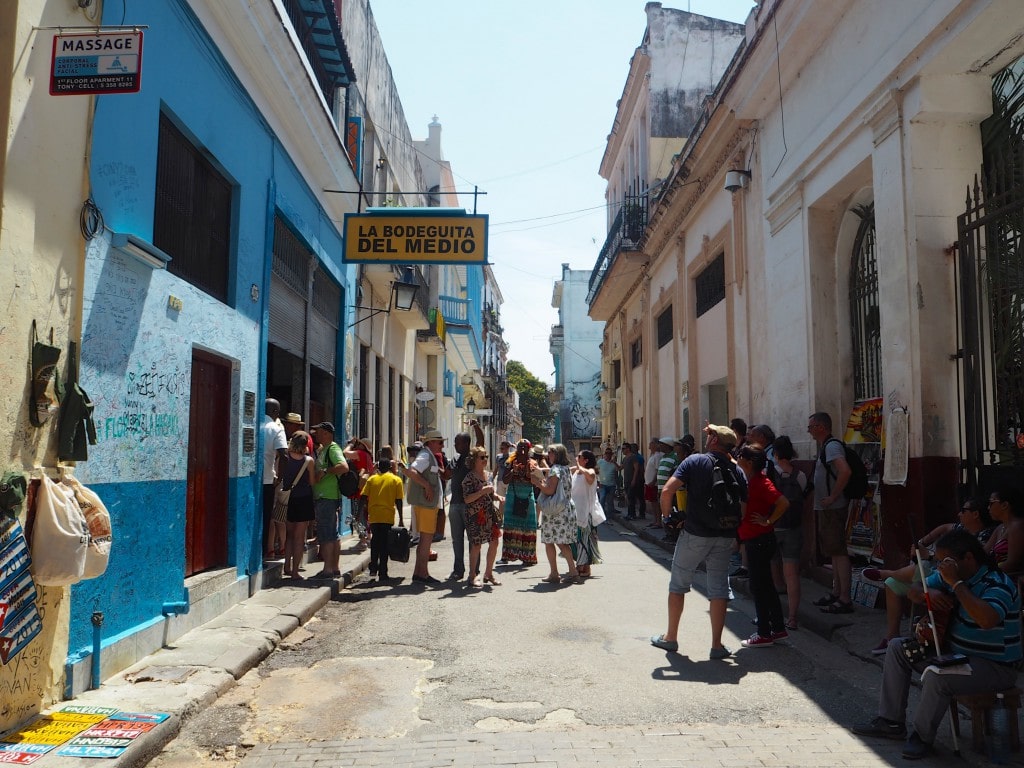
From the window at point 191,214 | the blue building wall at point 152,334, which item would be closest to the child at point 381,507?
the blue building wall at point 152,334

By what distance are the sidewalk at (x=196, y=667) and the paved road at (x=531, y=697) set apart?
0.34 feet

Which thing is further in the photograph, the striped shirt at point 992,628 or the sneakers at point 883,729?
the sneakers at point 883,729

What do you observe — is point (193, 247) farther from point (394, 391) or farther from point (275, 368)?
point (394, 391)

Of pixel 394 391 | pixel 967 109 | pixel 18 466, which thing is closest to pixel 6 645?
pixel 18 466

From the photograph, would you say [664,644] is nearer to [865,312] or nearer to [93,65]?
[865,312]

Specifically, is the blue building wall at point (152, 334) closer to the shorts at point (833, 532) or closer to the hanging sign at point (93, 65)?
the hanging sign at point (93, 65)

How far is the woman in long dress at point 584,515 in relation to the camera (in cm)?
976

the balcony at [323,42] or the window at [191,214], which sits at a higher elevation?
the balcony at [323,42]

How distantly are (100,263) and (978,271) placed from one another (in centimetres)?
633

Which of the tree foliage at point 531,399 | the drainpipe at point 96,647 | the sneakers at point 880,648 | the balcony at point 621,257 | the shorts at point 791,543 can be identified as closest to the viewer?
the drainpipe at point 96,647

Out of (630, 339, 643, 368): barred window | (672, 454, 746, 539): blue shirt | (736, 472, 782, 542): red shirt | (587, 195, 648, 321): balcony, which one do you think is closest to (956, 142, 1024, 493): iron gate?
(736, 472, 782, 542): red shirt

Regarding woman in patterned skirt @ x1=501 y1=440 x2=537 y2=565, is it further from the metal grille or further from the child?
the metal grille

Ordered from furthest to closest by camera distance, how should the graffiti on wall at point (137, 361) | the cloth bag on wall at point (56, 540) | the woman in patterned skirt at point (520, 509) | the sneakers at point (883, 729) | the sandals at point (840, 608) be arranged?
the woman in patterned skirt at point (520, 509) < the sandals at point (840, 608) < the graffiti on wall at point (137, 361) < the sneakers at point (883, 729) < the cloth bag on wall at point (56, 540)

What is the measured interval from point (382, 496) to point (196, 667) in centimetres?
391
